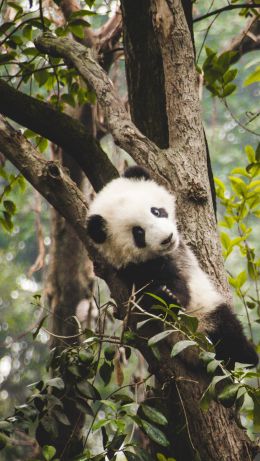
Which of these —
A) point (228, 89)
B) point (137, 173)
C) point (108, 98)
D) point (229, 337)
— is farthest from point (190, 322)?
point (228, 89)

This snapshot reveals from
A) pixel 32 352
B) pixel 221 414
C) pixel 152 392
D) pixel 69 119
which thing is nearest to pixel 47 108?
pixel 69 119

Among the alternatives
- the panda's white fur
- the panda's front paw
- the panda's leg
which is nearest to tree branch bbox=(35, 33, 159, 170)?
the panda's white fur

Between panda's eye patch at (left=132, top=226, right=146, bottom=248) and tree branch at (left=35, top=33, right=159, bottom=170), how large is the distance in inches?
13.8

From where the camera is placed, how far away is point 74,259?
15.9ft

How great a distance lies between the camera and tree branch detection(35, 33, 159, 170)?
8.64 feet

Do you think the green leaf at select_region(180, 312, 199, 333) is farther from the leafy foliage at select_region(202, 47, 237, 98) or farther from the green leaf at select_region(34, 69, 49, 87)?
the green leaf at select_region(34, 69, 49, 87)

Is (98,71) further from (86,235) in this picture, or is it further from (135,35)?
(86,235)

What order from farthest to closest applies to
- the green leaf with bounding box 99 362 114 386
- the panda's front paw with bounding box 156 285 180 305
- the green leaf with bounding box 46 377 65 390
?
the panda's front paw with bounding box 156 285 180 305 < the green leaf with bounding box 99 362 114 386 < the green leaf with bounding box 46 377 65 390

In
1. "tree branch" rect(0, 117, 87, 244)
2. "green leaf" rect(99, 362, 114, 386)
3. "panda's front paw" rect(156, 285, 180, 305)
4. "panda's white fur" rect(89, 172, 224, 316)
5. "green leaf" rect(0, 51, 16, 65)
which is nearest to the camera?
"green leaf" rect(99, 362, 114, 386)

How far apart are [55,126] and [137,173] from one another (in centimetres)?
47

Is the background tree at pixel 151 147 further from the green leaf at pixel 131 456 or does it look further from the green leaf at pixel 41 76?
the green leaf at pixel 131 456

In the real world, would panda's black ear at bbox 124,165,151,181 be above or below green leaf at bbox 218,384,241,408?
above

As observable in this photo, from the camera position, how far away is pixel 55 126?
2.80 m

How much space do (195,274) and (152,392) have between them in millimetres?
657
